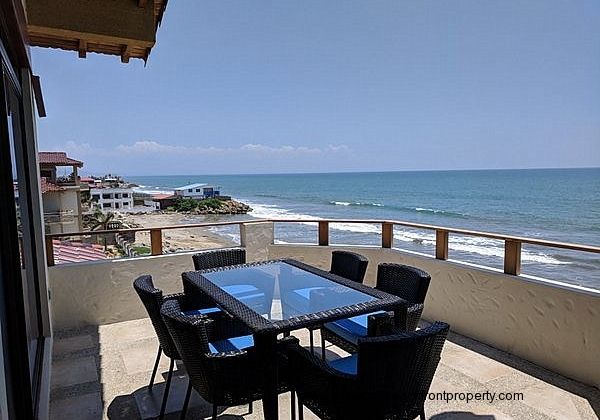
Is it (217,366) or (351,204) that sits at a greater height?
(217,366)

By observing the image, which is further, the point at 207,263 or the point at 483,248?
the point at 483,248

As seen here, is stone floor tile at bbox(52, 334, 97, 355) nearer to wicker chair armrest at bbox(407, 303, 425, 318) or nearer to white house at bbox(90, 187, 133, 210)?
wicker chair armrest at bbox(407, 303, 425, 318)

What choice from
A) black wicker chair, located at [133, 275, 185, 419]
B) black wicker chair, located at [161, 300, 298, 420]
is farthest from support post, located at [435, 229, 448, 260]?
black wicker chair, located at [133, 275, 185, 419]

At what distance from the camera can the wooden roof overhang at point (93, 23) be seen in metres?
3.05

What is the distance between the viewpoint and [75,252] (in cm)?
419

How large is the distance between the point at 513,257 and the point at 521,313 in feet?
1.47

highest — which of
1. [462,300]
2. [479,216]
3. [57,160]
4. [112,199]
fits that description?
[57,160]

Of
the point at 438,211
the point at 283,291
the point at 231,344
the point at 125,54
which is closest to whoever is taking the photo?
the point at 231,344

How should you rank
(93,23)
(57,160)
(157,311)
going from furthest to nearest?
1. (57,160)
2. (93,23)
3. (157,311)

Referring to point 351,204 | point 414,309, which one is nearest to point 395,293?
point 414,309

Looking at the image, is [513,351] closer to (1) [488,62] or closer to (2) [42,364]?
(2) [42,364]

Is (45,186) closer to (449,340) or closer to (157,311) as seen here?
(157,311)

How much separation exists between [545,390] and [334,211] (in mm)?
24103

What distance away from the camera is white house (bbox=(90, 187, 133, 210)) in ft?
98.1
